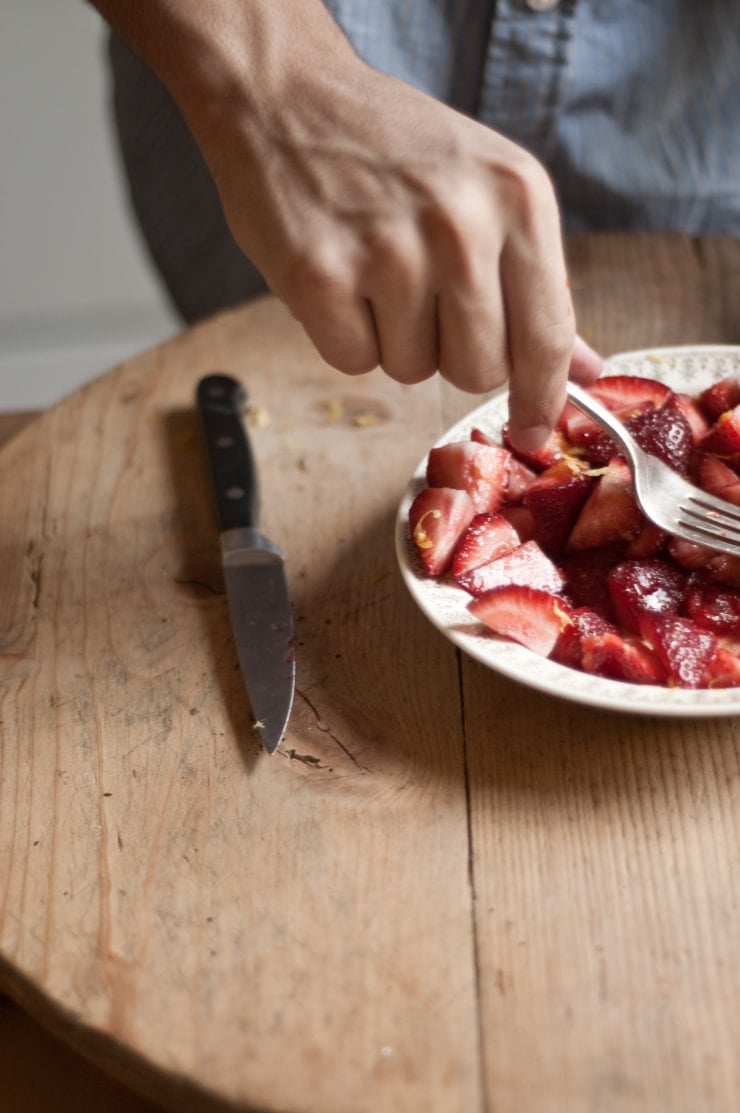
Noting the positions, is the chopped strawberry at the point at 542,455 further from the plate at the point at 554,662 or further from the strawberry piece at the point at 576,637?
the strawberry piece at the point at 576,637

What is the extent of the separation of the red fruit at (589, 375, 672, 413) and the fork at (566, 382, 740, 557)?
88 mm

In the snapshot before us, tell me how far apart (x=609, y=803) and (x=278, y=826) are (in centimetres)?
23

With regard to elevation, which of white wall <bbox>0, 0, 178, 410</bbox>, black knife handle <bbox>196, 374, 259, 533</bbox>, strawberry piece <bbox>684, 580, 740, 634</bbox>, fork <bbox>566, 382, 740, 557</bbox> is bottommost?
white wall <bbox>0, 0, 178, 410</bbox>

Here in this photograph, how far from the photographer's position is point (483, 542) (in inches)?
37.8

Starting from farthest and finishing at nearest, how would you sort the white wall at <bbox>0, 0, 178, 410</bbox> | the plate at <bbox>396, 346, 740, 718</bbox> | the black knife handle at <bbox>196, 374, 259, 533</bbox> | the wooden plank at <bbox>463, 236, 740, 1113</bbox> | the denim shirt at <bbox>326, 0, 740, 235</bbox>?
the white wall at <bbox>0, 0, 178, 410</bbox> → the denim shirt at <bbox>326, 0, 740, 235</bbox> → the black knife handle at <bbox>196, 374, 259, 533</bbox> → the plate at <bbox>396, 346, 740, 718</bbox> → the wooden plank at <bbox>463, 236, 740, 1113</bbox>

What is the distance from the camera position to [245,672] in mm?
969

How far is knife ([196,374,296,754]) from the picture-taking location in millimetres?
950

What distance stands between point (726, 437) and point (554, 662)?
11.3 inches

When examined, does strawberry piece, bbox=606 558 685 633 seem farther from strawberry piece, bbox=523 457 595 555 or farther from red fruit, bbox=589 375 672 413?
red fruit, bbox=589 375 672 413

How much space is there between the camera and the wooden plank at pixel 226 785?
2.39ft

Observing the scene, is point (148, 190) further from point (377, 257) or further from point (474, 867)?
point (474, 867)

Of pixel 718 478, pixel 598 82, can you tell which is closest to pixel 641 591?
pixel 718 478

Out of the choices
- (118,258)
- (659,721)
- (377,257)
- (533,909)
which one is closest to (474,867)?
(533,909)

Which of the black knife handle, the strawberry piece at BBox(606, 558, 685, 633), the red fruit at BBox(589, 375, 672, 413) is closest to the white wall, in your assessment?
the black knife handle
